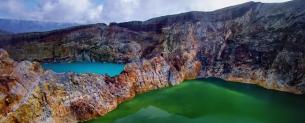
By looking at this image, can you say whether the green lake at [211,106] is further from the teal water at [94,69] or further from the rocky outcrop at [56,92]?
the teal water at [94,69]

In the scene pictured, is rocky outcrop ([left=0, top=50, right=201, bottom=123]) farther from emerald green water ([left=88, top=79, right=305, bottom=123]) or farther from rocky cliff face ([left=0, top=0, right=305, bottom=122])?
Result: emerald green water ([left=88, top=79, right=305, bottom=123])

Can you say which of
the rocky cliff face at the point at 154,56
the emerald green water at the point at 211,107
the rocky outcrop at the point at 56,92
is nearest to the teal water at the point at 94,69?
the rocky cliff face at the point at 154,56

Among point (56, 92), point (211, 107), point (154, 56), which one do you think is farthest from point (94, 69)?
point (211, 107)

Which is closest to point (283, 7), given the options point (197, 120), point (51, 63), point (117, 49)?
point (197, 120)

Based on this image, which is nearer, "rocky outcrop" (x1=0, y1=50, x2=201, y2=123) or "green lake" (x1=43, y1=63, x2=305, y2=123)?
"rocky outcrop" (x1=0, y1=50, x2=201, y2=123)

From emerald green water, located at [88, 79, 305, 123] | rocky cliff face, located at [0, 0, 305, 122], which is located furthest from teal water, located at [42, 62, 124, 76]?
emerald green water, located at [88, 79, 305, 123]
